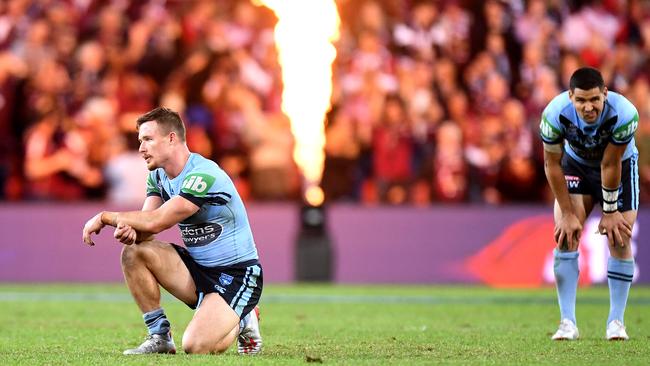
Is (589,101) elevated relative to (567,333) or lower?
elevated

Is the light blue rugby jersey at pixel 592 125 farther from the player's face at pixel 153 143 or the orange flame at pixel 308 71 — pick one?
the orange flame at pixel 308 71

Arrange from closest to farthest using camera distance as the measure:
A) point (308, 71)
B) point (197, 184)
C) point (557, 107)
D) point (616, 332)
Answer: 1. point (197, 184)
2. point (557, 107)
3. point (616, 332)
4. point (308, 71)

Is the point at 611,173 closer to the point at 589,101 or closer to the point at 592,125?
the point at 592,125

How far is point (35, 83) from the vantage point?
1794 cm

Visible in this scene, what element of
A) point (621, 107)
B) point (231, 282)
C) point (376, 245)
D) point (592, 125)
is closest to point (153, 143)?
point (231, 282)

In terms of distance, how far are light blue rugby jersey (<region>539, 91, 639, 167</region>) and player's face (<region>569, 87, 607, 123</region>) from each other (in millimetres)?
206

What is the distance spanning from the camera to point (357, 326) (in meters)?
11.5

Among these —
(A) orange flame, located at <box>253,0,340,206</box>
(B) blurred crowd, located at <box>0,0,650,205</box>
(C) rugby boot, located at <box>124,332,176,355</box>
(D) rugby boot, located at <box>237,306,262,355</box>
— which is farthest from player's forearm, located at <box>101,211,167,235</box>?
(A) orange flame, located at <box>253,0,340,206</box>

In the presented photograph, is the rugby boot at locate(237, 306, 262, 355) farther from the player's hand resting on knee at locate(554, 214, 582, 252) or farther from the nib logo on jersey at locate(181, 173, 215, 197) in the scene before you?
the player's hand resting on knee at locate(554, 214, 582, 252)

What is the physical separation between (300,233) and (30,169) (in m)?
4.01

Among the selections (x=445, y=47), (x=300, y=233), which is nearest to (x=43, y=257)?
(x=300, y=233)

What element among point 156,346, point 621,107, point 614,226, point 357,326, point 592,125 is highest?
point 621,107

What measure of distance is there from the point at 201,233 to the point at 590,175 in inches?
134

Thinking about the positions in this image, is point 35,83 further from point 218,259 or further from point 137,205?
point 218,259
